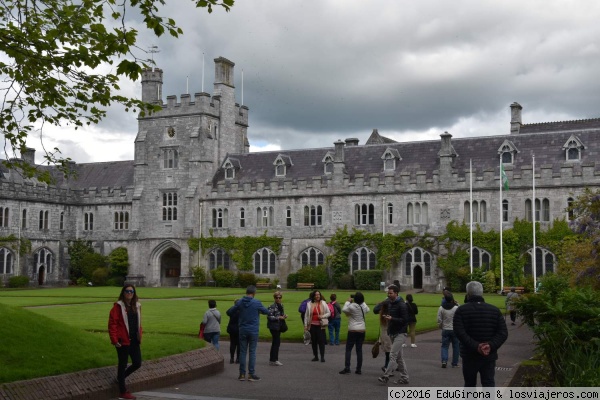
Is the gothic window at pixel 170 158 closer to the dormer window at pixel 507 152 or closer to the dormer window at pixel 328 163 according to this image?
the dormer window at pixel 328 163

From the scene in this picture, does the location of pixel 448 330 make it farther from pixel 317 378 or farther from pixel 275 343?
pixel 275 343

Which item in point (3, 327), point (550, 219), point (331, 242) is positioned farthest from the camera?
point (331, 242)

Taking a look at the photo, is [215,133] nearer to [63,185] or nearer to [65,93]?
[63,185]

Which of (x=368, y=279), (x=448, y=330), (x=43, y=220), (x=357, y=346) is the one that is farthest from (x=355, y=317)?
(x=43, y=220)

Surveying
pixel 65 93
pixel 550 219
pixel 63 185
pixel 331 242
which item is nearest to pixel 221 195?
pixel 331 242

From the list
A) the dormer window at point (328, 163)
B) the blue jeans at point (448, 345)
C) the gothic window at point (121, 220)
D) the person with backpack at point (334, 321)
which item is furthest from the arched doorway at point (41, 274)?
the blue jeans at point (448, 345)

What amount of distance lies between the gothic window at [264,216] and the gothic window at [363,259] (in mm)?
7341

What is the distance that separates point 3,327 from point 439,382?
334 inches

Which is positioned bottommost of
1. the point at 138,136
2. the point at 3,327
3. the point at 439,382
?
the point at 439,382

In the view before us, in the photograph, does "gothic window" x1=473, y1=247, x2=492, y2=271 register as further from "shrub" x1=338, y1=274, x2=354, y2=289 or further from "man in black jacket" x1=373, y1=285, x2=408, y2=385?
"man in black jacket" x1=373, y1=285, x2=408, y2=385

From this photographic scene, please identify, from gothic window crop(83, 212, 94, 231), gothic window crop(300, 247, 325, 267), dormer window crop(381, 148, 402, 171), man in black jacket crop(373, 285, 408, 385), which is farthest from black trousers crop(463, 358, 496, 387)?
gothic window crop(83, 212, 94, 231)

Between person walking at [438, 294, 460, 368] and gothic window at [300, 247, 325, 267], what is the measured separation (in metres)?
39.5

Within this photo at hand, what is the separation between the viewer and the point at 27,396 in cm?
1268

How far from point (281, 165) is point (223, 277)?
9711 mm
